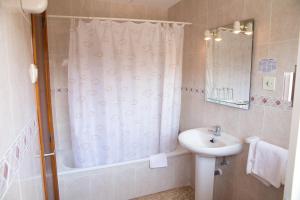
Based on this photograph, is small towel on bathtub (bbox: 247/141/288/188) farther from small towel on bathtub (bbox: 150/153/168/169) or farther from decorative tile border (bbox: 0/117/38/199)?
decorative tile border (bbox: 0/117/38/199)

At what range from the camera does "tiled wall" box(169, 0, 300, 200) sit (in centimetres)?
147

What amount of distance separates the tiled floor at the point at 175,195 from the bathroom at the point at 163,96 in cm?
1

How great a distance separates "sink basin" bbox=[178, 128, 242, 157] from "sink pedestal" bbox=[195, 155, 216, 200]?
0.46 ft

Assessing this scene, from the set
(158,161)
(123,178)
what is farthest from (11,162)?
(158,161)

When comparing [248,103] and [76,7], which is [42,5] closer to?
[248,103]

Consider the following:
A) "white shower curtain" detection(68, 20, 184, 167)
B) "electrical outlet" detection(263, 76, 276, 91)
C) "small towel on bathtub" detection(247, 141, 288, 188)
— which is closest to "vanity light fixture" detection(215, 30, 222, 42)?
"white shower curtain" detection(68, 20, 184, 167)

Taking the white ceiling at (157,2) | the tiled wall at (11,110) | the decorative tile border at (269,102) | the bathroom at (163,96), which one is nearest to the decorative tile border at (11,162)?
the tiled wall at (11,110)

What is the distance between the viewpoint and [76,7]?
8.71 ft

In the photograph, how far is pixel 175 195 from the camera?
248 centimetres

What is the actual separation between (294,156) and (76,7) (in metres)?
2.88

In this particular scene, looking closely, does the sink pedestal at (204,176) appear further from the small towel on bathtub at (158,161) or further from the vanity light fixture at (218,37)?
the vanity light fixture at (218,37)

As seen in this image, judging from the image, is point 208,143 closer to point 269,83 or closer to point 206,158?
point 206,158

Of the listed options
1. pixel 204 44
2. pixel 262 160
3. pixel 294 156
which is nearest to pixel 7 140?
pixel 294 156

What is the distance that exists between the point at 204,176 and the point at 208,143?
1.09 feet
